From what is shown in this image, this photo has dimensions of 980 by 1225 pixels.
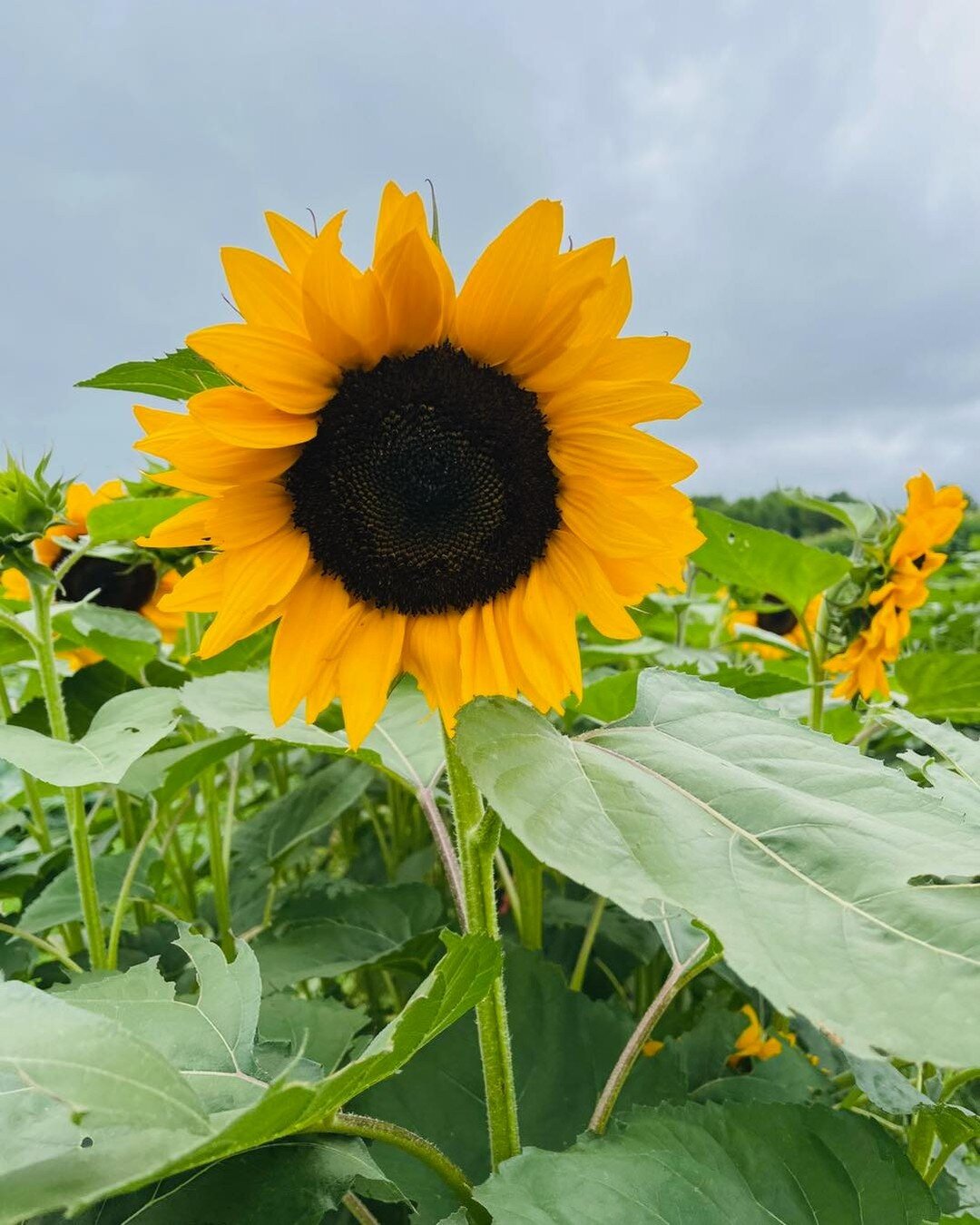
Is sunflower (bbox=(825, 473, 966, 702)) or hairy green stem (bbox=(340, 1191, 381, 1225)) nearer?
hairy green stem (bbox=(340, 1191, 381, 1225))

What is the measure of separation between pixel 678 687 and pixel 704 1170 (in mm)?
308

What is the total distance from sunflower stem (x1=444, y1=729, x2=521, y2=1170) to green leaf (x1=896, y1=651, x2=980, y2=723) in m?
0.91

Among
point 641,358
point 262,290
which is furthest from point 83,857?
point 641,358

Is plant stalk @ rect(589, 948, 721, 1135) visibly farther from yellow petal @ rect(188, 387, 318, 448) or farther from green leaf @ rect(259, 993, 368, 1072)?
yellow petal @ rect(188, 387, 318, 448)

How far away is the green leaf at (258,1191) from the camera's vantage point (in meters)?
0.53

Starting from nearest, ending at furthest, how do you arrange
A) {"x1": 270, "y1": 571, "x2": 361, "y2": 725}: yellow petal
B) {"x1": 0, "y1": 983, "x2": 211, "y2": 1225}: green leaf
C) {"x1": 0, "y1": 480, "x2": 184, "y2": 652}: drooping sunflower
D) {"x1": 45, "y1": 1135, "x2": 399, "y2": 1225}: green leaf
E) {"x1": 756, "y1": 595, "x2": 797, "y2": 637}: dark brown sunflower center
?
{"x1": 0, "y1": 983, "x2": 211, "y2": 1225}: green leaf → {"x1": 45, "y1": 1135, "x2": 399, "y2": 1225}: green leaf → {"x1": 270, "y1": 571, "x2": 361, "y2": 725}: yellow petal → {"x1": 0, "y1": 480, "x2": 184, "y2": 652}: drooping sunflower → {"x1": 756, "y1": 595, "x2": 797, "y2": 637}: dark brown sunflower center

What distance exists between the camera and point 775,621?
254 cm

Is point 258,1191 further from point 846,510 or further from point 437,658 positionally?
point 846,510

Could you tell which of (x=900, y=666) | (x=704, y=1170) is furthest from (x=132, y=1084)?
(x=900, y=666)

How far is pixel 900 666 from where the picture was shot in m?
1.38

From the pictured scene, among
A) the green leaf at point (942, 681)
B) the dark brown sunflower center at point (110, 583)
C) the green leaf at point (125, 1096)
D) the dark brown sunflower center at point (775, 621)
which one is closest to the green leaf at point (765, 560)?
the green leaf at point (942, 681)

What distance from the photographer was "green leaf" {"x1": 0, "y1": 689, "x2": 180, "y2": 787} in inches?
30.0

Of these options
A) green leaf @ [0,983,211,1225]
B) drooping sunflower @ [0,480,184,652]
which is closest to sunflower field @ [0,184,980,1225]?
green leaf @ [0,983,211,1225]

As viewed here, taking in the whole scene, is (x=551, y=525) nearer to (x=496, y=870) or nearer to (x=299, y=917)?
(x=299, y=917)
